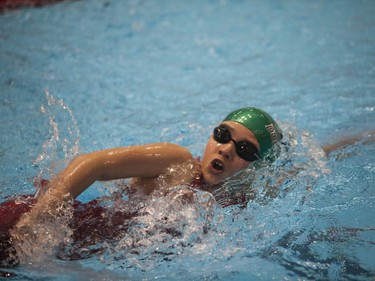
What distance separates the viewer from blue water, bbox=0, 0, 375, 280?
104 inches

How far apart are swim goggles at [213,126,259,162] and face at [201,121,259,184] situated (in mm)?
17


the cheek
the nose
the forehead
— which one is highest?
the forehead

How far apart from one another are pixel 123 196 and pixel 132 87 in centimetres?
265

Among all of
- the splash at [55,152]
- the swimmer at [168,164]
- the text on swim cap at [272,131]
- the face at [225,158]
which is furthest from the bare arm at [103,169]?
the text on swim cap at [272,131]

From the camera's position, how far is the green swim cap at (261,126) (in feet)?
9.91

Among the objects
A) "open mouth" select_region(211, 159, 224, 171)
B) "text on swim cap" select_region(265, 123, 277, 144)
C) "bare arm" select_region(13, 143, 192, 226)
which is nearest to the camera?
"bare arm" select_region(13, 143, 192, 226)

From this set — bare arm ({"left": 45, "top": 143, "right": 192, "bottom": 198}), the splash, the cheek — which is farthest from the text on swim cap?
the splash

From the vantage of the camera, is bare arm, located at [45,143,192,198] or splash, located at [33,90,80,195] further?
splash, located at [33,90,80,195]

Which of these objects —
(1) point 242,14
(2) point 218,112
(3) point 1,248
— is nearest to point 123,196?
(3) point 1,248

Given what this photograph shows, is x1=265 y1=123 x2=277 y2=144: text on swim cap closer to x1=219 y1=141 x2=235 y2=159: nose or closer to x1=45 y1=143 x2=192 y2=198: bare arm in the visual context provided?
x1=219 y1=141 x2=235 y2=159: nose

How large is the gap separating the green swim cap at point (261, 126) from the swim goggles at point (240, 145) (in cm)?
7

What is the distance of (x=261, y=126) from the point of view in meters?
3.04

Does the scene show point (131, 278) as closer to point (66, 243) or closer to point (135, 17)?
point (66, 243)

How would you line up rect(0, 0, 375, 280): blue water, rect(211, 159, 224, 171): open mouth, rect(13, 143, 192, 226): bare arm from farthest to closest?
rect(211, 159, 224, 171): open mouth → rect(0, 0, 375, 280): blue water → rect(13, 143, 192, 226): bare arm
